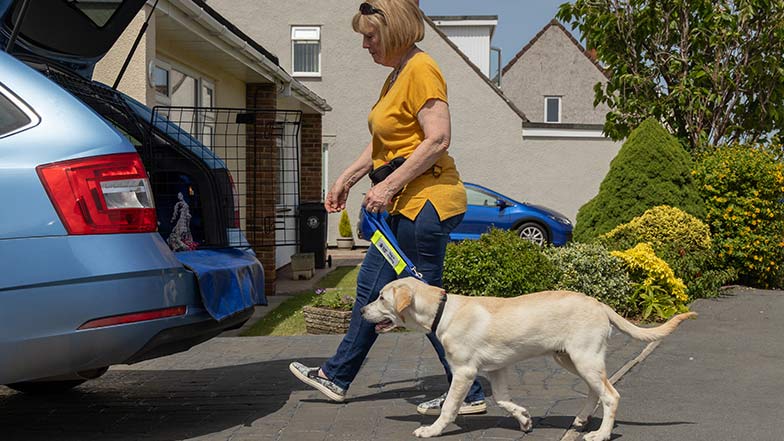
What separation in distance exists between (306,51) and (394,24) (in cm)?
1972

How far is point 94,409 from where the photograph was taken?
17.0ft

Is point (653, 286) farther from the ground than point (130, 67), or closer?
closer

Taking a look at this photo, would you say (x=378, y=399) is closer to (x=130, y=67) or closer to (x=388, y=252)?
(x=388, y=252)

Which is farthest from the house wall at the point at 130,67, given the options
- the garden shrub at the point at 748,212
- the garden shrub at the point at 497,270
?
the garden shrub at the point at 748,212

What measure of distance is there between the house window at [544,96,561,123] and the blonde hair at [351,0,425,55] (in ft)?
101

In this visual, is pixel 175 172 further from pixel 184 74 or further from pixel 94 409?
pixel 184 74

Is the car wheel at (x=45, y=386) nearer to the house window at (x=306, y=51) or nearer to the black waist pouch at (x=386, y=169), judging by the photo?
the black waist pouch at (x=386, y=169)

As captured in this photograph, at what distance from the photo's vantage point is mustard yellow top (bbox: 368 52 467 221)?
457 centimetres

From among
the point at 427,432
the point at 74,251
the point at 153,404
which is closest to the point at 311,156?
the point at 153,404

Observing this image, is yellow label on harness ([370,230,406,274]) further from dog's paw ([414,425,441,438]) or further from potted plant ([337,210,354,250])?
potted plant ([337,210,354,250])

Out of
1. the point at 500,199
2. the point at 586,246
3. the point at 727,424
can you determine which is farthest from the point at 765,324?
the point at 500,199

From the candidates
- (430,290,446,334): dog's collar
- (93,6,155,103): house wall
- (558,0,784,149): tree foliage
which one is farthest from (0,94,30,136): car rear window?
(558,0,784,149): tree foliage

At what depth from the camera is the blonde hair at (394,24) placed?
15.2ft

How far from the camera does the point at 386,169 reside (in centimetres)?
471
